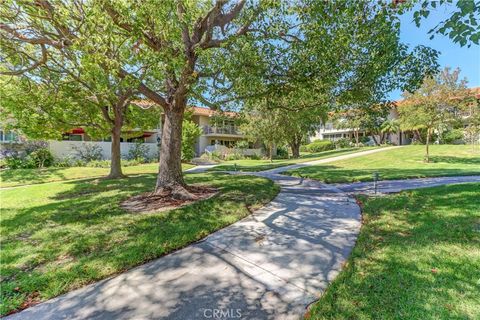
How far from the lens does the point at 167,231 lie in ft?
18.1

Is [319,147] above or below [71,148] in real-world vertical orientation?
below

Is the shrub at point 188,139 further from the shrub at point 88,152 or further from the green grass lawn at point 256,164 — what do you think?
the shrub at point 88,152

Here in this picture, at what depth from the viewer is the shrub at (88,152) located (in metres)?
23.3

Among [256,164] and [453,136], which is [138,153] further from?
[453,136]

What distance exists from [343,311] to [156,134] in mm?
32949

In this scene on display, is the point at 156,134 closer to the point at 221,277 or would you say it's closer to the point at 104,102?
the point at 104,102

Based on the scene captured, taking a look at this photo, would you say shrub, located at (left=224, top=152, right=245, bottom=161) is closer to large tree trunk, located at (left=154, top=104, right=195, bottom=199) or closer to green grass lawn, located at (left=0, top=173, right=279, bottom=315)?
green grass lawn, located at (left=0, top=173, right=279, bottom=315)

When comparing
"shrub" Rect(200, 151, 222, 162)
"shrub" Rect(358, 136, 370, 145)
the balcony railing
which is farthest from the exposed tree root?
"shrub" Rect(358, 136, 370, 145)

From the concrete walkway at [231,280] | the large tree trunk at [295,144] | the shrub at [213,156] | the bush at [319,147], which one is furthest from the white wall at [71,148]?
the bush at [319,147]

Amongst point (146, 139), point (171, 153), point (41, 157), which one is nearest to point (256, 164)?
point (171, 153)

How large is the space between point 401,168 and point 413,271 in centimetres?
1521

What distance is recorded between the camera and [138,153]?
86.9 feet

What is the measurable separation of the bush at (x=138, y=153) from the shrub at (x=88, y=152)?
2.74 m

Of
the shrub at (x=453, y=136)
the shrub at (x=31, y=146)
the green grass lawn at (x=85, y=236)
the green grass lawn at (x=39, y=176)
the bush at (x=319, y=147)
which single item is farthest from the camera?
the bush at (x=319, y=147)
